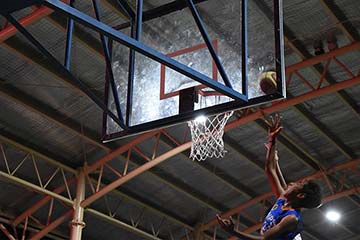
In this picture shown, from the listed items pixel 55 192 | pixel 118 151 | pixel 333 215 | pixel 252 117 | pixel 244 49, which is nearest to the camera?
pixel 244 49

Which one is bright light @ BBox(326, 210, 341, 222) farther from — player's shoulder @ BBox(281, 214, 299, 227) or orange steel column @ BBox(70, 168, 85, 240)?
player's shoulder @ BBox(281, 214, 299, 227)

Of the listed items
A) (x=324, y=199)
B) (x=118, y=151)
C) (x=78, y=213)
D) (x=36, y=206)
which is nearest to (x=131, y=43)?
(x=118, y=151)

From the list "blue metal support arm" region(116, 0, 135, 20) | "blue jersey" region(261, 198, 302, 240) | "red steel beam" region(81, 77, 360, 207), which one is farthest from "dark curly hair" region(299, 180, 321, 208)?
"red steel beam" region(81, 77, 360, 207)

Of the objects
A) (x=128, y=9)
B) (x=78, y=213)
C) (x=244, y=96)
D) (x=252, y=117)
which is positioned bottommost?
(x=244, y=96)

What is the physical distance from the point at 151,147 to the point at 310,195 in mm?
11938

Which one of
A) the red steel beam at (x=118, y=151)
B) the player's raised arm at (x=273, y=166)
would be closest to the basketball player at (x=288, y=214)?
the player's raised arm at (x=273, y=166)

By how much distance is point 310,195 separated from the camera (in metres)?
6.25

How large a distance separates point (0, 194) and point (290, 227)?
13.5 meters

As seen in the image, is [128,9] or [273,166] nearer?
[273,166]

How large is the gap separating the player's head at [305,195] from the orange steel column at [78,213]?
11.3 m

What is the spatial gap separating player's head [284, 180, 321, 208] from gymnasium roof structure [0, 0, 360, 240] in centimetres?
715

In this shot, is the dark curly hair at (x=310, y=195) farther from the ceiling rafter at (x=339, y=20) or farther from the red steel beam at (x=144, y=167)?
the red steel beam at (x=144, y=167)

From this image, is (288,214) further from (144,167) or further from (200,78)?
(144,167)

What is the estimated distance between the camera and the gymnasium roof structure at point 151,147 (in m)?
14.6
